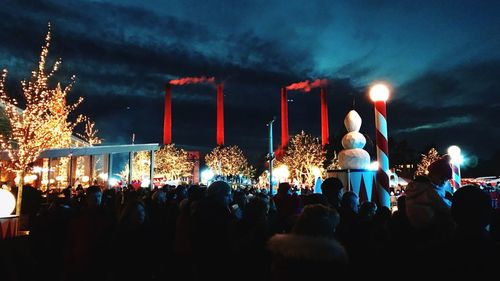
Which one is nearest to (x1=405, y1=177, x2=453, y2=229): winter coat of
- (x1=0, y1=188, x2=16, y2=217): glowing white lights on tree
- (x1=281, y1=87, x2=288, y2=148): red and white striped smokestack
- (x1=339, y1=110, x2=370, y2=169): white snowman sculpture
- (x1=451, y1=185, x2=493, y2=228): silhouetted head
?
(x1=451, y1=185, x2=493, y2=228): silhouetted head

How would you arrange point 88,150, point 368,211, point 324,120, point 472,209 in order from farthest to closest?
1. point 324,120
2. point 88,150
3. point 368,211
4. point 472,209

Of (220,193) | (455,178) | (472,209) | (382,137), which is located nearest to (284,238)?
(472,209)

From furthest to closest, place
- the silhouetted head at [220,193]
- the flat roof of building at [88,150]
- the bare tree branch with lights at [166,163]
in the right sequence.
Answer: the bare tree branch with lights at [166,163], the flat roof of building at [88,150], the silhouetted head at [220,193]

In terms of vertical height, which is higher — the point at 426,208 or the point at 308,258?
the point at 426,208

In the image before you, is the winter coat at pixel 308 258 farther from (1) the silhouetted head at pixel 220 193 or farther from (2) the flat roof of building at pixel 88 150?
(2) the flat roof of building at pixel 88 150

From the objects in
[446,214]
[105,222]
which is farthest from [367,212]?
[105,222]

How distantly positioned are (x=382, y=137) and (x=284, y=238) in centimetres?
445

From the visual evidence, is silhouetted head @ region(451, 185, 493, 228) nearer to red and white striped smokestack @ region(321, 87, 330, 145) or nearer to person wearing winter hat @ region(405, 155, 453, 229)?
person wearing winter hat @ region(405, 155, 453, 229)

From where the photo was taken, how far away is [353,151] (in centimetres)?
800

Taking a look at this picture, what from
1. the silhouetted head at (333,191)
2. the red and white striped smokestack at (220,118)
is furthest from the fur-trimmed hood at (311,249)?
the red and white striped smokestack at (220,118)

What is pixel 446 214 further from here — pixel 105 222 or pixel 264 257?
pixel 105 222

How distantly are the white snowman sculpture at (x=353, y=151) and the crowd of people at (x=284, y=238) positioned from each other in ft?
4.71

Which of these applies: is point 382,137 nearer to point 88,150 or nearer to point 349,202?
point 349,202

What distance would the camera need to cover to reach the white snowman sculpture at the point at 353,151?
7.87 meters
